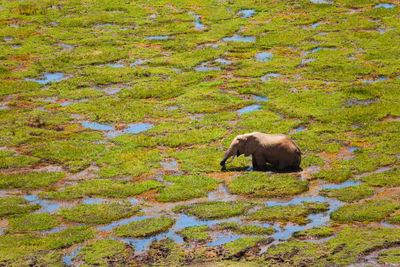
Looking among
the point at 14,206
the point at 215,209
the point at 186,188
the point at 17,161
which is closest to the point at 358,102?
the point at 186,188

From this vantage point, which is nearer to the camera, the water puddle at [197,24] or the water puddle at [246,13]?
the water puddle at [197,24]

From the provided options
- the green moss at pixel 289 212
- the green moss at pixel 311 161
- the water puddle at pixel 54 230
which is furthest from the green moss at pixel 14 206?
the green moss at pixel 311 161

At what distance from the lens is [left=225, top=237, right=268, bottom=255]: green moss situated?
20.5 meters

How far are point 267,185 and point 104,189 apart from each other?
239 inches

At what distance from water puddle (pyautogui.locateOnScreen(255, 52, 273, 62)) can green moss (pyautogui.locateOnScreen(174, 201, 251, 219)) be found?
61.7ft

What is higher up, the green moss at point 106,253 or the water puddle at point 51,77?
the water puddle at point 51,77

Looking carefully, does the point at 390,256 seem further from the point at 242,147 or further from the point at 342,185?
the point at 242,147

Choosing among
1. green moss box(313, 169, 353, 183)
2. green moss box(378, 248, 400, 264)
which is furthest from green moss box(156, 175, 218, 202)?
green moss box(378, 248, 400, 264)

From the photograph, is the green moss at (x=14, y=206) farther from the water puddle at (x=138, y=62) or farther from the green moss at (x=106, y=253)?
the water puddle at (x=138, y=62)

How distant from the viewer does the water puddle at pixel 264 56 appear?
41.9 meters

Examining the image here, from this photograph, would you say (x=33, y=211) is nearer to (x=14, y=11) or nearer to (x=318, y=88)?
(x=318, y=88)

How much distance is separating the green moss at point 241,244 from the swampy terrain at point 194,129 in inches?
3.6

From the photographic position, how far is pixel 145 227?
74.8 feet

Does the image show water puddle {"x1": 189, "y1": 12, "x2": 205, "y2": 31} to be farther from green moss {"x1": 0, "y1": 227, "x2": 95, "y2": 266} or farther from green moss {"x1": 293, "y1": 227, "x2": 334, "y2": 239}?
green moss {"x1": 293, "y1": 227, "x2": 334, "y2": 239}
